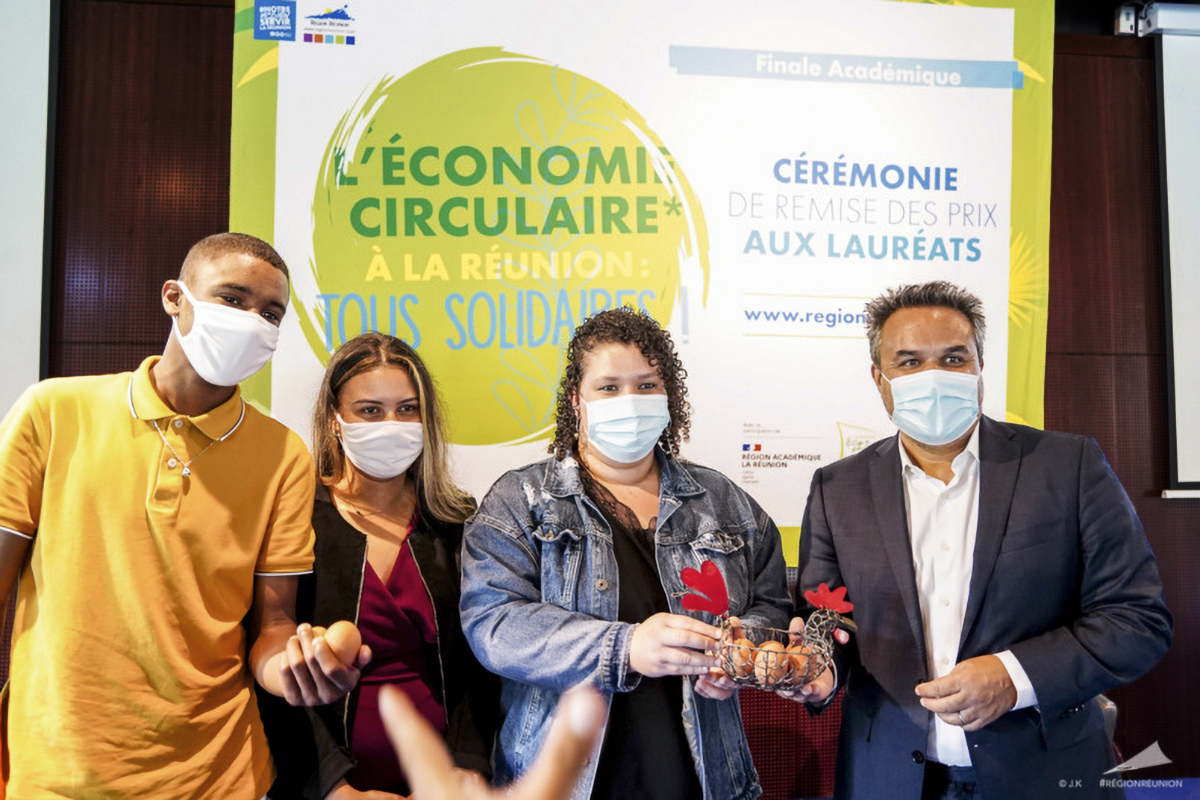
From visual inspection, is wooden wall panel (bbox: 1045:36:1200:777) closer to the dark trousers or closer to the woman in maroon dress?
the dark trousers

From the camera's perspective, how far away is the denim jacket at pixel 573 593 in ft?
5.73

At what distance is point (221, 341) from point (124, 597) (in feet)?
1.95

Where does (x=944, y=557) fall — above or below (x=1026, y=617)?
above

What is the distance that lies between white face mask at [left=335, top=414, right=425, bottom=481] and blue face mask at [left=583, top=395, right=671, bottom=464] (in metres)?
0.53

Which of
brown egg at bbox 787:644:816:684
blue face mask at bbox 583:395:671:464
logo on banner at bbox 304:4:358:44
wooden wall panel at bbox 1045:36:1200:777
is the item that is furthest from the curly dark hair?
wooden wall panel at bbox 1045:36:1200:777

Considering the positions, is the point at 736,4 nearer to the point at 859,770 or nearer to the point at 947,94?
the point at 947,94

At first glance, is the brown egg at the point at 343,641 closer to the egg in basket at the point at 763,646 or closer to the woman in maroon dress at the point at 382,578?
the woman in maroon dress at the point at 382,578

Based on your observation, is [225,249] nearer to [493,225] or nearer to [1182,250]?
[493,225]

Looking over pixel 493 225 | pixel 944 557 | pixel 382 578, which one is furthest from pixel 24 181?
pixel 944 557

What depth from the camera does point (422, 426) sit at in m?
2.24

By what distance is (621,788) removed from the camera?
5.93 ft

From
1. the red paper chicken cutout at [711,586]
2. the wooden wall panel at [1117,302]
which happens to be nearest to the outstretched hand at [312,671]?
the red paper chicken cutout at [711,586]

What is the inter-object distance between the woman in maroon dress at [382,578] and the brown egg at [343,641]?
1.24 ft

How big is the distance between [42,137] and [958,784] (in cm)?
388
